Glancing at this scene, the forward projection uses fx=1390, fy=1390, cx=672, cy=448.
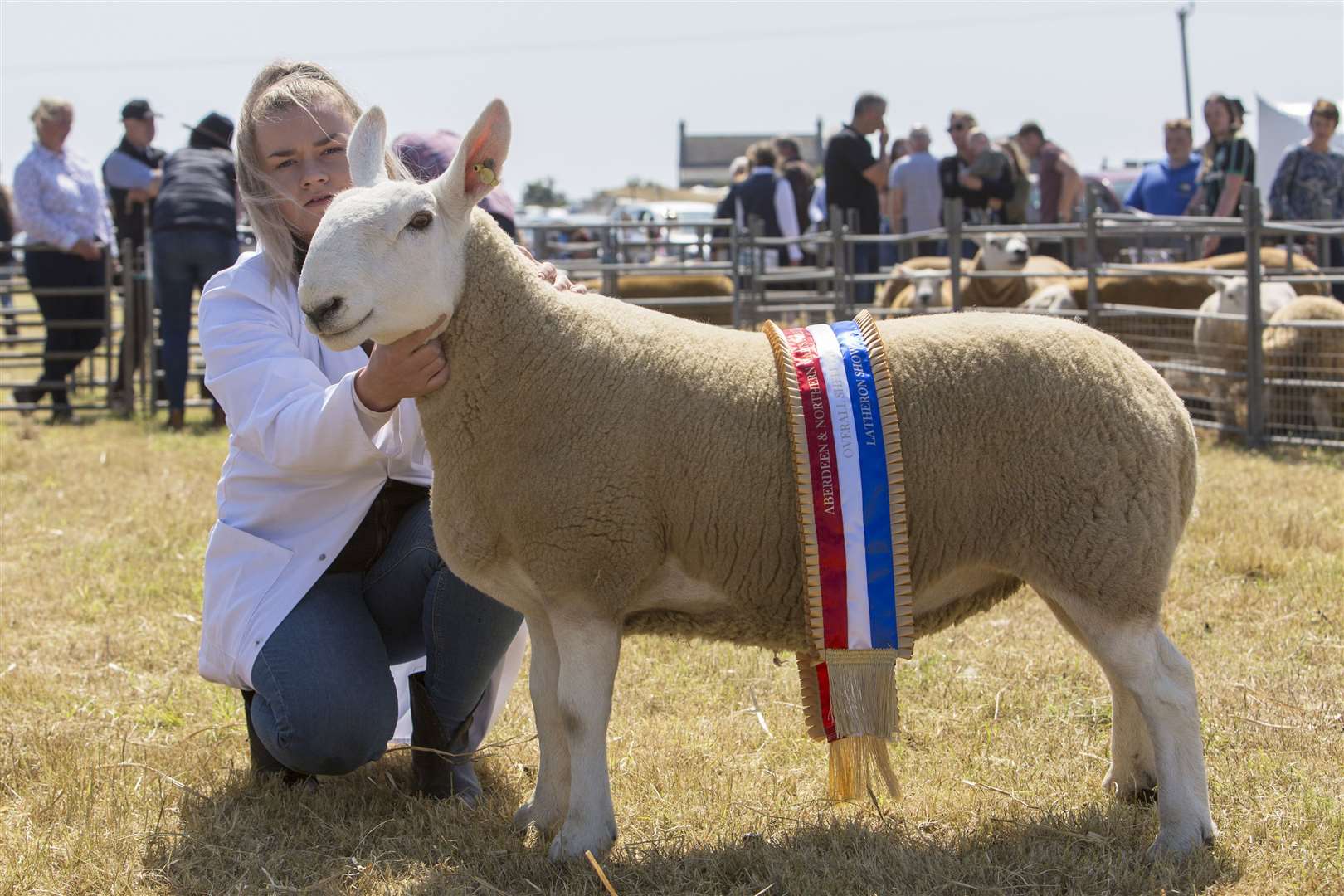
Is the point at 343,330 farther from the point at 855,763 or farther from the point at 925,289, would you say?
the point at 925,289

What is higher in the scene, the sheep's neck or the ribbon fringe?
the sheep's neck

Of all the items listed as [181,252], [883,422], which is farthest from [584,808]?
[181,252]

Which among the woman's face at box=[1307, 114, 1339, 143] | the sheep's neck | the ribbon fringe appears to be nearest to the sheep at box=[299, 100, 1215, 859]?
the sheep's neck

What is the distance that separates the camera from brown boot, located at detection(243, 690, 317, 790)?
305cm

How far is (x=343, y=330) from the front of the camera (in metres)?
2.27

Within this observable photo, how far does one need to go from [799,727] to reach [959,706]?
0.40 m

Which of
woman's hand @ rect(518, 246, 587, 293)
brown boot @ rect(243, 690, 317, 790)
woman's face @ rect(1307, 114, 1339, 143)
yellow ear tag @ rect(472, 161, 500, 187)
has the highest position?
woman's face @ rect(1307, 114, 1339, 143)

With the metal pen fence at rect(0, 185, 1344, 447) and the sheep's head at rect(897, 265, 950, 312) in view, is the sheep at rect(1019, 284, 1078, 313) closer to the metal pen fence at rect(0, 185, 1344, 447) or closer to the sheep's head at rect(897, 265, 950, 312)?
the metal pen fence at rect(0, 185, 1344, 447)

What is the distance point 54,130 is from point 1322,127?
800 centimetres

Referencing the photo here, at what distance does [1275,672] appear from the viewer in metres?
3.45

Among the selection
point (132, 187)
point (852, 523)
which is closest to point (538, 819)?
point (852, 523)

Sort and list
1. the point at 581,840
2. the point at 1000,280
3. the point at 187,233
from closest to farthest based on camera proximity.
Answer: the point at 581,840 → the point at 187,233 → the point at 1000,280

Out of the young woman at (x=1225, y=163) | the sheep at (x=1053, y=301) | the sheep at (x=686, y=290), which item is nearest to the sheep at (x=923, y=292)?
the sheep at (x=1053, y=301)

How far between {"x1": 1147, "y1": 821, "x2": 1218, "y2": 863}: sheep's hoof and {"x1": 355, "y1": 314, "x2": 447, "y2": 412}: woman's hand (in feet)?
5.04
